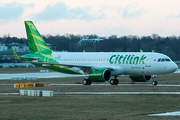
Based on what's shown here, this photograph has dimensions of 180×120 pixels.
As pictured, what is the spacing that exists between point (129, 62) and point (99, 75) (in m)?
4.89

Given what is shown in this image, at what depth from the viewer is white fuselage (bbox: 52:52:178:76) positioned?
168 ft

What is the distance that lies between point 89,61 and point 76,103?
26.7m

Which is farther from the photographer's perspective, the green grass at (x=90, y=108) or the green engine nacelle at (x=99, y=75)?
the green engine nacelle at (x=99, y=75)

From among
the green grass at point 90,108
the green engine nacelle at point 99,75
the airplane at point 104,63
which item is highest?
the airplane at point 104,63

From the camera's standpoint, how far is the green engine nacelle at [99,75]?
5262cm

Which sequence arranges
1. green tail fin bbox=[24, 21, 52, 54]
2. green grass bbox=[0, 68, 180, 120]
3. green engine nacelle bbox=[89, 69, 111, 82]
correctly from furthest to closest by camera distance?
green tail fin bbox=[24, 21, 52, 54]
green engine nacelle bbox=[89, 69, 111, 82]
green grass bbox=[0, 68, 180, 120]

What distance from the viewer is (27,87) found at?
51344 mm

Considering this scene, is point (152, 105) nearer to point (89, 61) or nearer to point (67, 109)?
point (67, 109)

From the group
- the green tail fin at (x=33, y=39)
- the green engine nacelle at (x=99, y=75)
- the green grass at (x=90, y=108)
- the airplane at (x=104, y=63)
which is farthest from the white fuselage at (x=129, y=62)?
the green grass at (x=90, y=108)

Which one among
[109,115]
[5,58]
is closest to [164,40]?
[5,58]

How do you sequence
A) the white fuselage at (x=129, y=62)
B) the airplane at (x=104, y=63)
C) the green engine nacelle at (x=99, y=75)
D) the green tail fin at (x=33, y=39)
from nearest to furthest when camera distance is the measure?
1. the white fuselage at (x=129, y=62)
2. the airplane at (x=104, y=63)
3. the green engine nacelle at (x=99, y=75)
4. the green tail fin at (x=33, y=39)

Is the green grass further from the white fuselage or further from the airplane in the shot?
the airplane

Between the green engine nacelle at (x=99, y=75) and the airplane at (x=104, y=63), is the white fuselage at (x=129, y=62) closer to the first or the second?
the airplane at (x=104, y=63)

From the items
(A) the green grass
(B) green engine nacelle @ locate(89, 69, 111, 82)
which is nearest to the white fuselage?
(B) green engine nacelle @ locate(89, 69, 111, 82)
